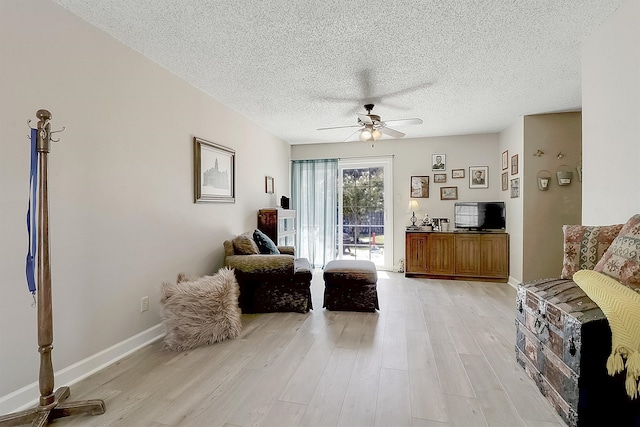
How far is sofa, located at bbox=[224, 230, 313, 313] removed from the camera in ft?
10.8

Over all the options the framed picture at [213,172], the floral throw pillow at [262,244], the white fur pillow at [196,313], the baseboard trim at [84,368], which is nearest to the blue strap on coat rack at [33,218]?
the baseboard trim at [84,368]

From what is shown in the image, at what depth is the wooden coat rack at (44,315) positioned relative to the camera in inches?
60.9

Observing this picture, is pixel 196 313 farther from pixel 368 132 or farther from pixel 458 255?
pixel 458 255

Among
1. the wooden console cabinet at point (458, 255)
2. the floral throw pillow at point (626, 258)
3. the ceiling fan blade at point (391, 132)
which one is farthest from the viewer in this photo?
the wooden console cabinet at point (458, 255)

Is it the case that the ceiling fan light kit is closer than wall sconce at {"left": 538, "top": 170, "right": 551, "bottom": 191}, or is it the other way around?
the ceiling fan light kit

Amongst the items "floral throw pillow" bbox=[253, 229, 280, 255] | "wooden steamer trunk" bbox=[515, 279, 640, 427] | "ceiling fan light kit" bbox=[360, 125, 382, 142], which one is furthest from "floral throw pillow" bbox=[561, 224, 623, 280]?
"floral throw pillow" bbox=[253, 229, 280, 255]

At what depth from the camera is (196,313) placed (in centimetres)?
252

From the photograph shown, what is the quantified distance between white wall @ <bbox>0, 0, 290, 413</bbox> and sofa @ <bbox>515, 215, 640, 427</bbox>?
3009 millimetres

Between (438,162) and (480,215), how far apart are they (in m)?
1.20

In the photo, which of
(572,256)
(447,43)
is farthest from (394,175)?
(572,256)

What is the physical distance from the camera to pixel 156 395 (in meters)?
1.87

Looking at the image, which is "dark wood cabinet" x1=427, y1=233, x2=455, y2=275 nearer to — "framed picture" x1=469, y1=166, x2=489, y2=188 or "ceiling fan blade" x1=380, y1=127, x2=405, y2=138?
"framed picture" x1=469, y1=166, x2=489, y2=188

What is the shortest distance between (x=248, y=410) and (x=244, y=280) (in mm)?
1754

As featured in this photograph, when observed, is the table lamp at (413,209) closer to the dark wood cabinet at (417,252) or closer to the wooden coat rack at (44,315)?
the dark wood cabinet at (417,252)
